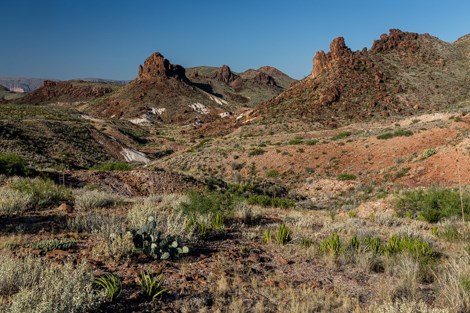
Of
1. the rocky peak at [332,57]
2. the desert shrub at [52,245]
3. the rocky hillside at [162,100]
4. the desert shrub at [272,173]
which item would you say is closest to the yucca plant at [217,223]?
the desert shrub at [52,245]

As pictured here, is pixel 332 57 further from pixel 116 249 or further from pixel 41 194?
pixel 116 249

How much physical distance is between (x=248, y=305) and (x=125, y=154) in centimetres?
4143

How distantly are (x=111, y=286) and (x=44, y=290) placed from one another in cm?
77

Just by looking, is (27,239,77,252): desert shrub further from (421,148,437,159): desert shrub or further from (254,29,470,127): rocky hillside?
(254,29,470,127): rocky hillside

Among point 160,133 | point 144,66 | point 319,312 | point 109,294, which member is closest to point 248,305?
point 319,312

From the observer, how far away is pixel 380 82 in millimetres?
56688

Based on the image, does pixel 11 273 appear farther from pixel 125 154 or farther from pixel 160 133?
pixel 160 133

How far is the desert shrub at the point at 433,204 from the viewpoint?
38.8ft

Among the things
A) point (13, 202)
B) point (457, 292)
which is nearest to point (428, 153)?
point (457, 292)

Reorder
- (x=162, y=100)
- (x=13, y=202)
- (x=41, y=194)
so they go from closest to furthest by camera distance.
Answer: (x=13, y=202) < (x=41, y=194) < (x=162, y=100)

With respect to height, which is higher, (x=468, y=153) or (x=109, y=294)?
(x=468, y=153)

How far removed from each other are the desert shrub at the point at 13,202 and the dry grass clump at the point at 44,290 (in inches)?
174

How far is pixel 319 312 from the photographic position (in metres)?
4.42

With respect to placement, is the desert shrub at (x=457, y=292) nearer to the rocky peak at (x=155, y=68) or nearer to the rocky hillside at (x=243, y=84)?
the rocky peak at (x=155, y=68)
